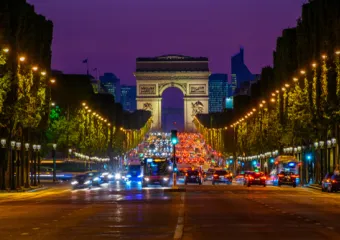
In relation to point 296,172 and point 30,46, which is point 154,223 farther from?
point 296,172

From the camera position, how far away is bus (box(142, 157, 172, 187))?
274ft

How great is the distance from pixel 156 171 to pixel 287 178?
11434 millimetres

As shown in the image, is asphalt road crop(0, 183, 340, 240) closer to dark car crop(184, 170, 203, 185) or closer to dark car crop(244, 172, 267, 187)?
dark car crop(244, 172, 267, 187)

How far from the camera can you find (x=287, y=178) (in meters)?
81.7

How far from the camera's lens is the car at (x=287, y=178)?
81106mm

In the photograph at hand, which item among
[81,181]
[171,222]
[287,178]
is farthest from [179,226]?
[287,178]

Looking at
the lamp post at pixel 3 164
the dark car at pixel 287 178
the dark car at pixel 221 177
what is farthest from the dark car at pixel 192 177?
the lamp post at pixel 3 164

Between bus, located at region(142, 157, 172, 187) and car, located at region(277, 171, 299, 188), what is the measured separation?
960 centimetres

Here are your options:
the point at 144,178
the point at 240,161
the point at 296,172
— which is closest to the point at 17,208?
the point at 144,178

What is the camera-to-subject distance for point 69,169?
12188cm

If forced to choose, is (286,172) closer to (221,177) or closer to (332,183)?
(221,177)

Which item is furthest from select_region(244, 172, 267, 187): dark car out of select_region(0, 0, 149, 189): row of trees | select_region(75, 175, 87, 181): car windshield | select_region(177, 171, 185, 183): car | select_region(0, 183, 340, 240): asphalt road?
select_region(0, 183, 340, 240): asphalt road

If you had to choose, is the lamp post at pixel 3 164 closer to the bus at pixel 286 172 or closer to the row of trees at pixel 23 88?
the row of trees at pixel 23 88

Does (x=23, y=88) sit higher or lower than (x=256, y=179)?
higher
